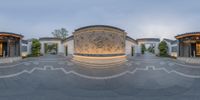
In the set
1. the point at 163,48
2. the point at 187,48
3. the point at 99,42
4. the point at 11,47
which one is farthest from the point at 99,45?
the point at 163,48

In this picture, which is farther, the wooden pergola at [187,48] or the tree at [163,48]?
the tree at [163,48]

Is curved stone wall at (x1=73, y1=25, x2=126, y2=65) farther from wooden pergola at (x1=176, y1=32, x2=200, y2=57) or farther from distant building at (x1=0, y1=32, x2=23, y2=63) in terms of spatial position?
distant building at (x1=0, y1=32, x2=23, y2=63)

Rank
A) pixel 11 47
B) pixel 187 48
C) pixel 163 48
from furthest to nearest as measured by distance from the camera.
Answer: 1. pixel 163 48
2. pixel 11 47
3. pixel 187 48

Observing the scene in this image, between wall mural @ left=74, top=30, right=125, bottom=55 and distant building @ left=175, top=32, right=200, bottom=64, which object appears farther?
distant building @ left=175, top=32, right=200, bottom=64

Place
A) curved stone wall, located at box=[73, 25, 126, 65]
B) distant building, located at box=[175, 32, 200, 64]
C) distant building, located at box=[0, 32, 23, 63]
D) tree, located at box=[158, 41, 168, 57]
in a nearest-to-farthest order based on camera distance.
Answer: curved stone wall, located at box=[73, 25, 126, 65] < distant building, located at box=[175, 32, 200, 64] < distant building, located at box=[0, 32, 23, 63] < tree, located at box=[158, 41, 168, 57]

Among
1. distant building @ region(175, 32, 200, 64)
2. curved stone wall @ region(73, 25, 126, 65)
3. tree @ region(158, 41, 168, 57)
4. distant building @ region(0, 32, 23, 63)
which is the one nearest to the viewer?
curved stone wall @ region(73, 25, 126, 65)

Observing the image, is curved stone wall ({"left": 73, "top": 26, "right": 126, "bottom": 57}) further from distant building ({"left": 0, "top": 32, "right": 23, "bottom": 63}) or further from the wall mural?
distant building ({"left": 0, "top": 32, "right": 23, "bottom": 63})

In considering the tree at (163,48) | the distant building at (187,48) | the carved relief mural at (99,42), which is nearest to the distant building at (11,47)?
the carved relief mural at (99,42)

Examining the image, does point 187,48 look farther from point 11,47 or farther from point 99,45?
point 11,47

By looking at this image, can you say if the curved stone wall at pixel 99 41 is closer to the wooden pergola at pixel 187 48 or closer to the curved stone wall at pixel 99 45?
the curved stone wall at pixel 99 45

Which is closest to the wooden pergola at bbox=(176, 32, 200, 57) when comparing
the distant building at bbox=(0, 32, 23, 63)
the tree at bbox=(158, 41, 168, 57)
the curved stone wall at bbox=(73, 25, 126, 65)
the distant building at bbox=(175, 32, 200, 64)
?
the distant building at bbox=(175, 32, 200, 64)

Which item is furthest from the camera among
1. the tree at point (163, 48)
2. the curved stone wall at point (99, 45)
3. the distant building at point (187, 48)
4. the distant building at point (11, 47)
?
the tree at point (163, 48)

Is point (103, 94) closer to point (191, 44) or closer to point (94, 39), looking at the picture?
point (94, 39)

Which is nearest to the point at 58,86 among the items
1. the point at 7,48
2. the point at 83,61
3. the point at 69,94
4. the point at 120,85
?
the point at 69,94
